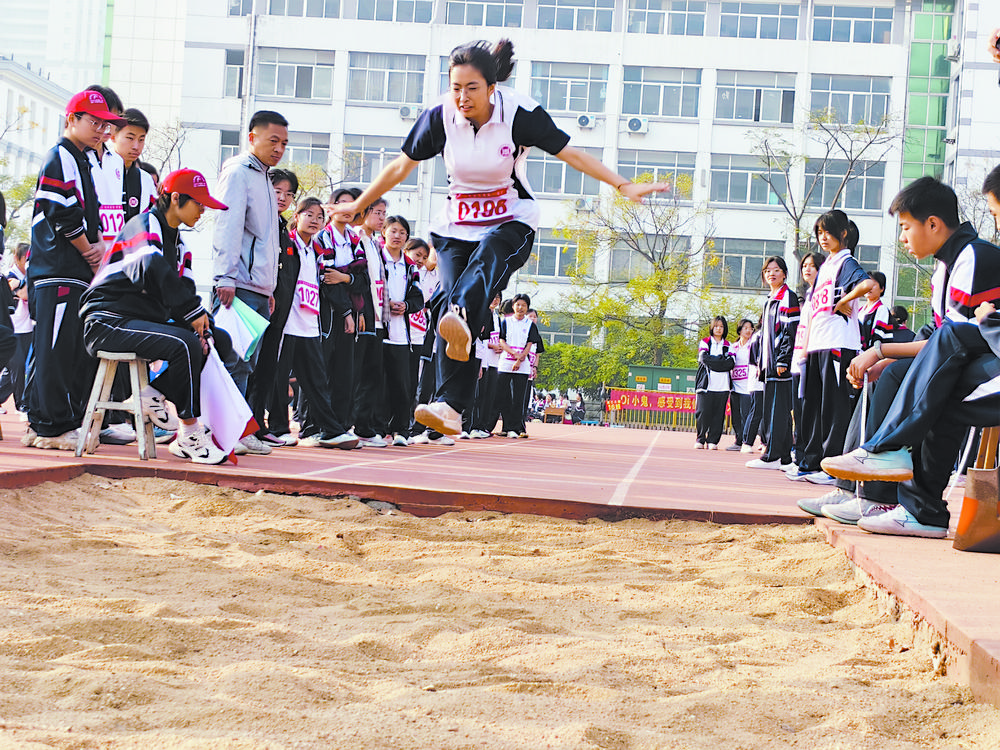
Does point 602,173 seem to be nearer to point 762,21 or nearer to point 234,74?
point 762,21

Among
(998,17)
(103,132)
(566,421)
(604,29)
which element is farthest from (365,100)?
(103,132)

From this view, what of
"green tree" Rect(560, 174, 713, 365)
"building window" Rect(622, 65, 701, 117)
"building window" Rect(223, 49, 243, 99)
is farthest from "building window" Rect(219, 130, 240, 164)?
"building window" Rect(622, 65, 701, 117)

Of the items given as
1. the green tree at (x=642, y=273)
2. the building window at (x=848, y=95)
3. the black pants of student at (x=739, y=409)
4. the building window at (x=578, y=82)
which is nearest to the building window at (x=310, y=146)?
the building window at (x=578, y=82)

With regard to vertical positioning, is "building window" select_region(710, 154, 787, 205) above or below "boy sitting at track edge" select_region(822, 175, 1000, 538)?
above

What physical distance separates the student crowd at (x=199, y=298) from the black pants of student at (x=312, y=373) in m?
0.01

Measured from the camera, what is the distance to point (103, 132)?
641cm

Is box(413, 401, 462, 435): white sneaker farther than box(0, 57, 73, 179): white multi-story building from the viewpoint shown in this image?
No

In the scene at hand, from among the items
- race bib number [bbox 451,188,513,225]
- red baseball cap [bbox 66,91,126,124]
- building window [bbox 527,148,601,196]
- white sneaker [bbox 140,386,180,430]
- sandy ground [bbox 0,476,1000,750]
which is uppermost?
building window [bbox 527,148,601,196]

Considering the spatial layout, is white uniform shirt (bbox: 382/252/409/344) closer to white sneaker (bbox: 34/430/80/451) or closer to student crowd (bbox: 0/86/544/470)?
student crowd (bbox: 0/86/544/470)

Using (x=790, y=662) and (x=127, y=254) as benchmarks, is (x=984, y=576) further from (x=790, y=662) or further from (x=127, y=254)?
(x=127, y=254)

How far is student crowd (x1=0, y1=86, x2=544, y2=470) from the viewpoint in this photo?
5902 millimetres

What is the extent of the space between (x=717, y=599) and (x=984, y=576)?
89cm

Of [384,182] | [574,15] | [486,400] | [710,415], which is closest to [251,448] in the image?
[384,182]

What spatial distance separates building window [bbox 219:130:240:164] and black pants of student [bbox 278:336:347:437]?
3878 centimetres
